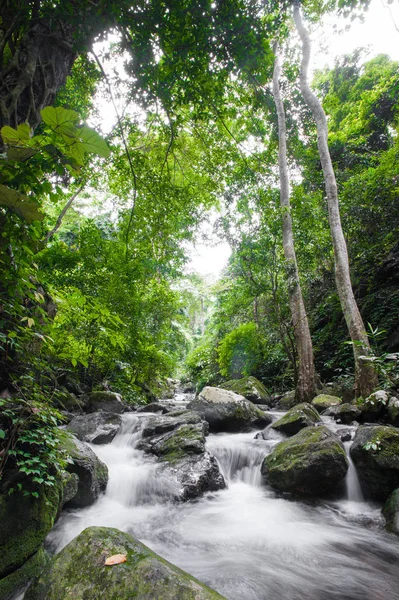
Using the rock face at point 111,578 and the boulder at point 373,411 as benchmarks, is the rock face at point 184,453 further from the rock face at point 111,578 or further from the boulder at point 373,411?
the boulder at point 373,411

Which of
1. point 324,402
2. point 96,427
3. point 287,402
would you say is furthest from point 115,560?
point 287,402

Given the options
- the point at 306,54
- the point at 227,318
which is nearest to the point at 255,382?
the point at 227,318

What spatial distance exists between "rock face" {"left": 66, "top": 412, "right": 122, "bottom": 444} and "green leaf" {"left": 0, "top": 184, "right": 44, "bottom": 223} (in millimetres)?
5171

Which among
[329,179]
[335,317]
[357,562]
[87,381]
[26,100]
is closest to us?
[357,562]

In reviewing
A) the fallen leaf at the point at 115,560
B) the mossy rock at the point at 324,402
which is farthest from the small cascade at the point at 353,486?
the fallen leaf at the point at 115,560

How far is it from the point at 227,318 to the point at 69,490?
38.3 ft

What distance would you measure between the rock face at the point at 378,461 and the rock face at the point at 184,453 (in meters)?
2.06

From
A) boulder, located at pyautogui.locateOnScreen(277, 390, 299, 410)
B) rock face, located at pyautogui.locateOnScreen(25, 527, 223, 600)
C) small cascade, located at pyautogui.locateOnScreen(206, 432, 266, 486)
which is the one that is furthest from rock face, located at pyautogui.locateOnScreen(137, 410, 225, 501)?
boulder, located at pyautogui.locateOnScreen(277, 390, 299, 410)

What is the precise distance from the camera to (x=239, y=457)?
5.33 meters

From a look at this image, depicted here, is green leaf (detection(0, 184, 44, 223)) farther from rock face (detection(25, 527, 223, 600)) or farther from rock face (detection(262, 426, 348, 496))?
rock face (detection(262, 426, 348, 496))

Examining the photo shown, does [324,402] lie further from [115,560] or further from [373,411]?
[115,560]

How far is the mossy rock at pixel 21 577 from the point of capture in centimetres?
196

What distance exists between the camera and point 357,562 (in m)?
2.86

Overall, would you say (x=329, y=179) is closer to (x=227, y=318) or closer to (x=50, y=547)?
(x=227, y=318)
